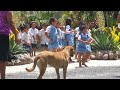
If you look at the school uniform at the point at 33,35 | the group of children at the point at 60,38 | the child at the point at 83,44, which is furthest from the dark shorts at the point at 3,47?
the school uniform at the point at 33,35

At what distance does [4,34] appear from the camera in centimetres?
717

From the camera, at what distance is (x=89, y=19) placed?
2341 cm

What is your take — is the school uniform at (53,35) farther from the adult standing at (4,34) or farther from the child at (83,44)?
the adult standing at (4,34)

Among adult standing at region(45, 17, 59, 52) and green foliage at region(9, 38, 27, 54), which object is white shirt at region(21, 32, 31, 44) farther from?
adult standing at region(45, 17, 59, 52)

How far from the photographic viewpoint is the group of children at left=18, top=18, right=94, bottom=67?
34.4 ft

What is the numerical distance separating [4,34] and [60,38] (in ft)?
14.5

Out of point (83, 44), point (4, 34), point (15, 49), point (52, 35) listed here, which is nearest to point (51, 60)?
point (4, 34)

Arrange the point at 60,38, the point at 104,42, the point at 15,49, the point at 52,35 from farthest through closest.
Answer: the point at 104,42, the point at 15,49, the point at 60,38, the point at 52,35

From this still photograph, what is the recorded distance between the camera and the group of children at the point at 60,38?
10.5 metres

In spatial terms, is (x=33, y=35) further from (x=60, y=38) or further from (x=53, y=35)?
(x=53, y=35)
